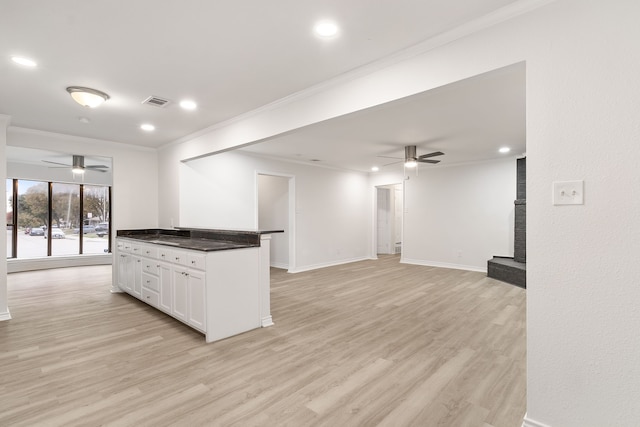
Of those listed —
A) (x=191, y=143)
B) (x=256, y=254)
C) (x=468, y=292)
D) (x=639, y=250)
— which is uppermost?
(x=191, y=143)

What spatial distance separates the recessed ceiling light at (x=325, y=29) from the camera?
1992mm

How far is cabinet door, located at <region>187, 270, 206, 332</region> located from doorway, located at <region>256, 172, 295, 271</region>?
137 inches

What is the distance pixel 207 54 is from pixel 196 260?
1.86 metres

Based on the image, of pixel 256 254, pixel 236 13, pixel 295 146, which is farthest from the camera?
pixel 295 146

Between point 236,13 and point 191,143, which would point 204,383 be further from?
point 191,143

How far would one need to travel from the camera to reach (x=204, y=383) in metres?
2.23

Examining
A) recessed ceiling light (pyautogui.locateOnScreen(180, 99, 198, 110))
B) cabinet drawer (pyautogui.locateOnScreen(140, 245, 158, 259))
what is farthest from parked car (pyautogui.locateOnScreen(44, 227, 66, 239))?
recessed ceiling light (pyautogui.locateOnScreen(180, 99, 198, 110))

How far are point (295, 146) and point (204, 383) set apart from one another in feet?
13.0

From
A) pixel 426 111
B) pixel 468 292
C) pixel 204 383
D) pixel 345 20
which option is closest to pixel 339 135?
pixel 426 111

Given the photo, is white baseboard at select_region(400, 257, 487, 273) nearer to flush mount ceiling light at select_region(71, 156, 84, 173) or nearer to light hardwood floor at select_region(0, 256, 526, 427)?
light hardwood floor at select_region(0, 256, 526, 427)

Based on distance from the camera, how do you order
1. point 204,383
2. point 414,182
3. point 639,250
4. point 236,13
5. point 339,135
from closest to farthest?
point 639,250 < point 236,13 < point 204,383 < point 339,135 < point 414,182

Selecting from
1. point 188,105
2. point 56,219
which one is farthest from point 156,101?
point 56,219

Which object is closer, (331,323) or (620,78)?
(620,78)

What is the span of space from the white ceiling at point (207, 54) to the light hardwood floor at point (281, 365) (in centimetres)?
212
